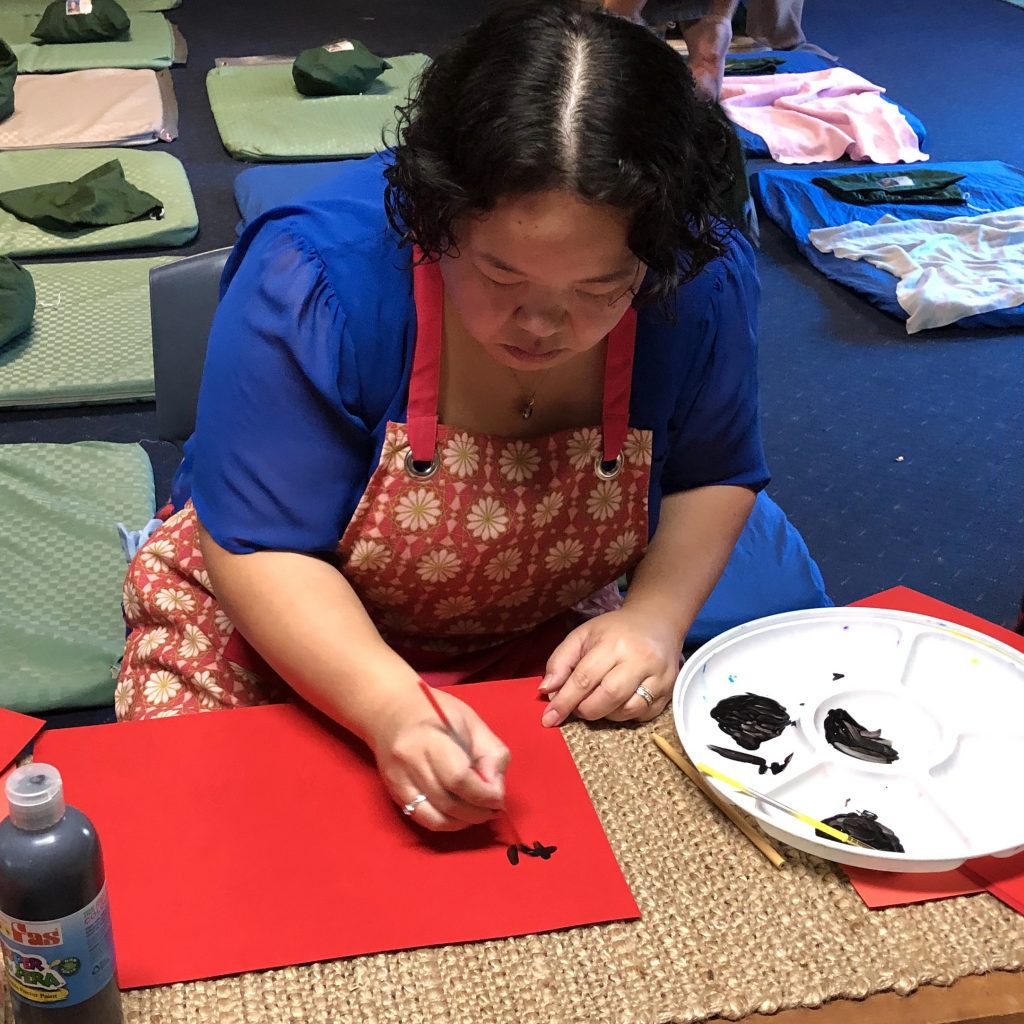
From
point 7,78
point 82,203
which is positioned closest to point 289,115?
point 7,78

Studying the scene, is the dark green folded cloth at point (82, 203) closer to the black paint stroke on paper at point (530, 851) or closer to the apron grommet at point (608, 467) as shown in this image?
the apron grommet at point (608, 467)

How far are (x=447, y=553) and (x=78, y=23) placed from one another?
3.94 metres

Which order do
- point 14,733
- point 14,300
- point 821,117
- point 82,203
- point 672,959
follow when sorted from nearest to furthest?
point 672,959, point 14,733, point 14,300, point 82,203, point 821,117

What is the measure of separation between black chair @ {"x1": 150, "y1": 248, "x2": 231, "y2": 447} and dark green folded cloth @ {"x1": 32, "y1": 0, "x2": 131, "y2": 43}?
3.32 m

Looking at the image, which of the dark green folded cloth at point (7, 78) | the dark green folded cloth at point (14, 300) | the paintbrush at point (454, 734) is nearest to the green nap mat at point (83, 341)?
the dark green folded cloth at point (14, 300)

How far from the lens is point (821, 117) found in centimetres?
410

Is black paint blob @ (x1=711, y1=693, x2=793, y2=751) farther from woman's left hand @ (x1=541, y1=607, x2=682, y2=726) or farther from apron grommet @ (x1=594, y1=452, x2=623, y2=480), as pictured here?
apron grommet @ (x1=594, y1=452, x2=623, y2=480)

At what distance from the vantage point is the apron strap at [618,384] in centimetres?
109

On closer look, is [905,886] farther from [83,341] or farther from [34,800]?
[83,341]

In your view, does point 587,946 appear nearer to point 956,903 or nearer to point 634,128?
point 956,903

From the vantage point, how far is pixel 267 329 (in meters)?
1.00

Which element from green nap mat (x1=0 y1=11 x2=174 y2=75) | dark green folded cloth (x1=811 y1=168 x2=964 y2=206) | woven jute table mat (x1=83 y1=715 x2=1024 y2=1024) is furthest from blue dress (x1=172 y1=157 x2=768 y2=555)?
green nap mat (x1=0 y1=11 x2=174 y2=75)

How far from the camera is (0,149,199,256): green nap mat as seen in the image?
9.73 feet

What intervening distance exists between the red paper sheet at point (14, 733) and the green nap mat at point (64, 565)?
0.72 metres
